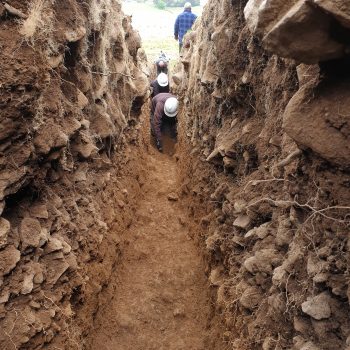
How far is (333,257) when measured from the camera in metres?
2.03

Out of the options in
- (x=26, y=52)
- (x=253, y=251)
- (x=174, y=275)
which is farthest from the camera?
(x=174, y=275)

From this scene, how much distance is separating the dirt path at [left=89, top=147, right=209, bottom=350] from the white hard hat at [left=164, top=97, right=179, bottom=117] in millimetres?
3707

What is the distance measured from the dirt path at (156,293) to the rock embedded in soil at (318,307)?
2.09 m

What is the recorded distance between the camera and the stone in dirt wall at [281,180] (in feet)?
6.43

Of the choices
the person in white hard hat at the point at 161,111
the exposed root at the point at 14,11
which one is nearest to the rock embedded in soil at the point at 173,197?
the person in white hard hat at the point at 161,111

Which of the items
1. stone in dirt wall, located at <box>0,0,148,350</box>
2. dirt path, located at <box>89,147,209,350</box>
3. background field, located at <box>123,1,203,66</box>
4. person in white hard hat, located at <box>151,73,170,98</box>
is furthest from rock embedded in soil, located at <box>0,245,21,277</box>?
background field, located at <box>123,1,203,66</box>

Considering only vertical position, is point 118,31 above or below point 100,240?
above

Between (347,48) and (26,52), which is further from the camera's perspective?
(26,52)

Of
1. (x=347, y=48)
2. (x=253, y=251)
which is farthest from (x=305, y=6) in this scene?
(x=253, y=251)

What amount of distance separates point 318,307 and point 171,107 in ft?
25.3

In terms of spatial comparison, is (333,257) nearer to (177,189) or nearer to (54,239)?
(54,239)

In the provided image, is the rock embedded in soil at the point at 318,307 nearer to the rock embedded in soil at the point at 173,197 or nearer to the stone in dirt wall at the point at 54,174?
the stone in dirt wall at the point at 54,174

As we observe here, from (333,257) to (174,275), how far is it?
316 centimetres

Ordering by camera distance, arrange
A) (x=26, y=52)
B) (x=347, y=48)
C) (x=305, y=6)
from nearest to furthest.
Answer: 1. (x=305, y=6)
2. (x=347, y=48)
3. (x=26, y=52)
